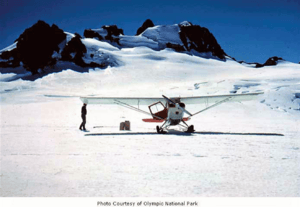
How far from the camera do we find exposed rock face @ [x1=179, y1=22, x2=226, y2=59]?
99.1 meters

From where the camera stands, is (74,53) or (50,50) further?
(74,53)

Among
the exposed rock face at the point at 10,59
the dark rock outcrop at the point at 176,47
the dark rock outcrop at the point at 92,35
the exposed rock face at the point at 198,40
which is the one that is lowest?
the exposed rock face at the point at 10,59

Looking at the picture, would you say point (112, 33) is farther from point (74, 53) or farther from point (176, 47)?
point (74, 53)

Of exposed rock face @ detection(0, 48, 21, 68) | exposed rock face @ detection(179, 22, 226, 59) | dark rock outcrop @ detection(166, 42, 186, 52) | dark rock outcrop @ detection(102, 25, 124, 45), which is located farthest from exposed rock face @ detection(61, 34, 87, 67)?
exposed rock face @ detection(179, 22, 226, 59)

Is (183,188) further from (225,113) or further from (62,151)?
(225,113)

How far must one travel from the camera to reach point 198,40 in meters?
105

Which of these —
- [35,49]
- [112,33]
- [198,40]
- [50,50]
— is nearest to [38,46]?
[35,49]

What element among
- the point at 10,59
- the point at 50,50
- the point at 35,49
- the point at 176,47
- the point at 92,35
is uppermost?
the point at 92,35

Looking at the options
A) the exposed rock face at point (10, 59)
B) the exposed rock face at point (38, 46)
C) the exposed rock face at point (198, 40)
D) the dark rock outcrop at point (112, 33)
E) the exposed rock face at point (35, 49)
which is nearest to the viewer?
the exposed rock face at point (38, 46)

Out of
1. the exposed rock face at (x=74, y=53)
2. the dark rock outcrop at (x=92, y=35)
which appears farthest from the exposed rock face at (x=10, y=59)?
the dark rock outcrop at (x=92, y=35)

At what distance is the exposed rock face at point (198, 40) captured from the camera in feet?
325

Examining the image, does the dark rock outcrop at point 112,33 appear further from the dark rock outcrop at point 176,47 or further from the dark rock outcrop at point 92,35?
the dark rock outcrop at point 176,47

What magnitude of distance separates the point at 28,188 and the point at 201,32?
11551 centimetres

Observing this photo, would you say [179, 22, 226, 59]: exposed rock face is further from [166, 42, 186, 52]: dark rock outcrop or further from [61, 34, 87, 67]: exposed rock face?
[61, 34, 87, 67]: exposed rock face
